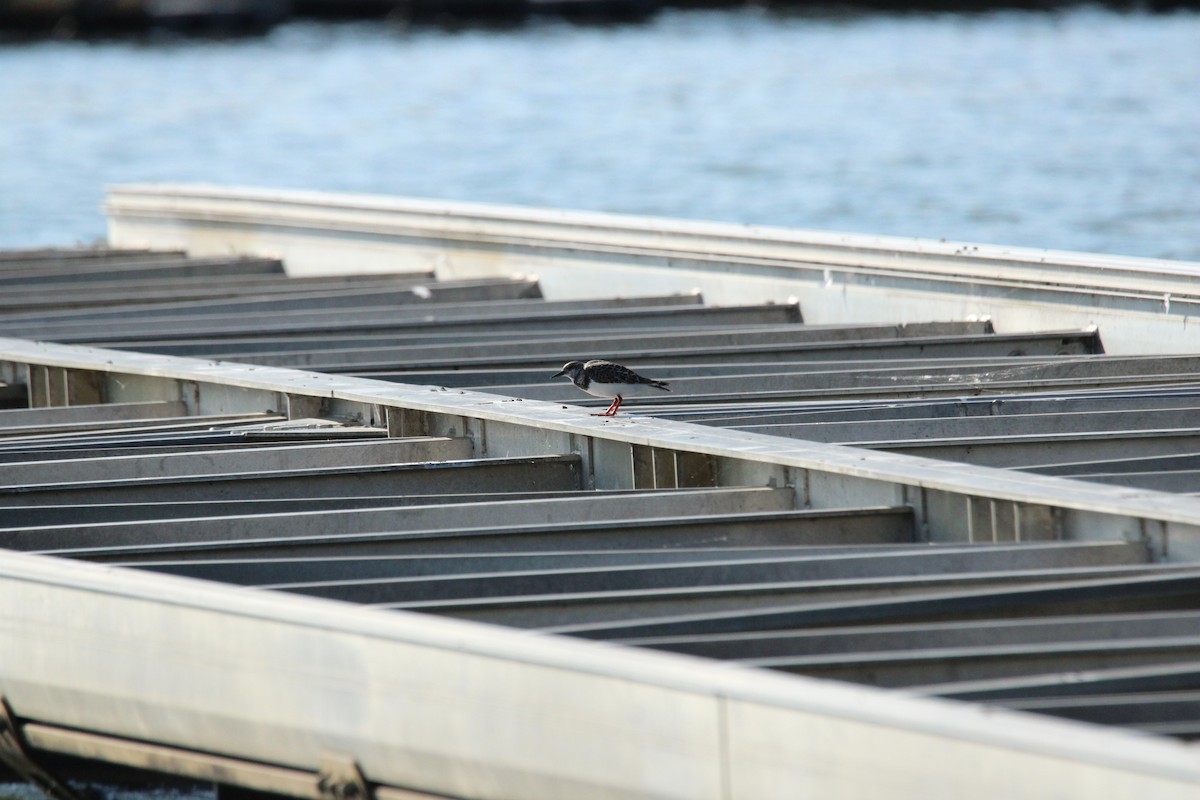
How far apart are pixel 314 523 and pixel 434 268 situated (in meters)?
7.90

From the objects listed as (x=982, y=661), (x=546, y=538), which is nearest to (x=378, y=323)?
(x=546, y=538)

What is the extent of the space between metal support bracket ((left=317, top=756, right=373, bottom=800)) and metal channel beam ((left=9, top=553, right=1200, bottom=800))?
44 mm

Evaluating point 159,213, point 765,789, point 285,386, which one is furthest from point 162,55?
point 765,789

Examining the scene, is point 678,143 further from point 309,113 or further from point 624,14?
point 624,14

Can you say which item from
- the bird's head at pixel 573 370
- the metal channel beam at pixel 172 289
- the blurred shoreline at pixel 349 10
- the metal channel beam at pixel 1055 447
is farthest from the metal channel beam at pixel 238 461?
the blurred shoreline at pixel 349 10

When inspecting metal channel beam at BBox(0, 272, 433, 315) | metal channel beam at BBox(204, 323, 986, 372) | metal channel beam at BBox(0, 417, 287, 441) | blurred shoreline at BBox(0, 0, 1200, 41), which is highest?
blurred shoreline at BBox(0, 0, 1200, 41)

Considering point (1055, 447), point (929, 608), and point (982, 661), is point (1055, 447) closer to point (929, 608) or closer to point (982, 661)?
point (929, 608)

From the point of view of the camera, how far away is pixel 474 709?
461 cm

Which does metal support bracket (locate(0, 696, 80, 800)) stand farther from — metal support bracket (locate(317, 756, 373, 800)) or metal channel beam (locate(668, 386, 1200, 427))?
metal channel beam (locate(668, 386, 1200, 427))

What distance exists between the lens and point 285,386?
330 inches

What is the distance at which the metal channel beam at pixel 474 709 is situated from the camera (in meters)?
3.79

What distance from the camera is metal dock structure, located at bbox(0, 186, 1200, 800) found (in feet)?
14.1

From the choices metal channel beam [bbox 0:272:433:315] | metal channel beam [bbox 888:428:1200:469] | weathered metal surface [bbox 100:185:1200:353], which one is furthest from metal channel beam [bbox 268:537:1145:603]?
metal channel beam [bbox 0:272:433:315]

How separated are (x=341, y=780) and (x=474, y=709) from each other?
25.4 inches
